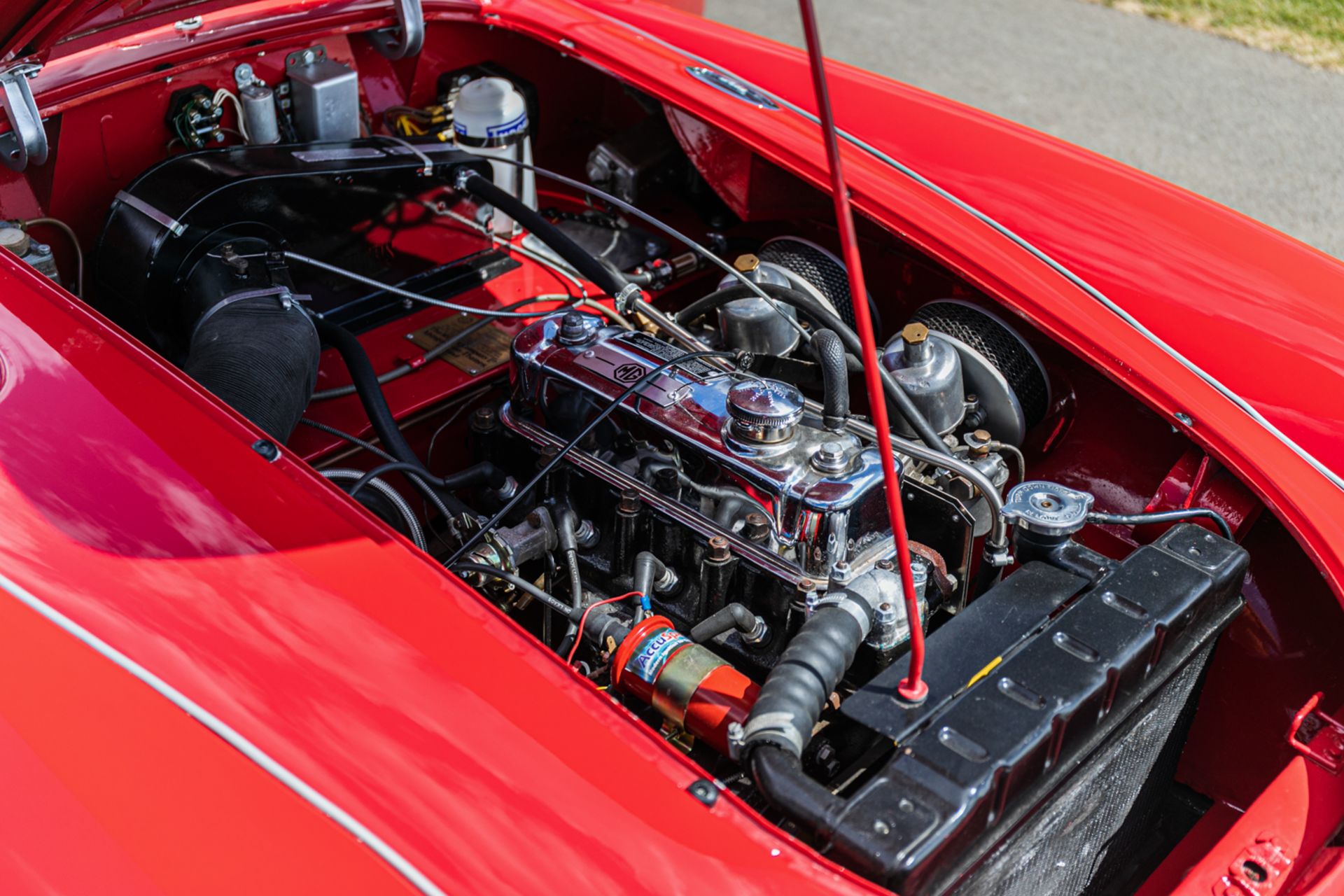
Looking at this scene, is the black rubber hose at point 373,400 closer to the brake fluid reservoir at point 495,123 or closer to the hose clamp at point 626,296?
the hose clamp at point 626,296

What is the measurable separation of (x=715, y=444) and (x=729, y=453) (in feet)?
0.08

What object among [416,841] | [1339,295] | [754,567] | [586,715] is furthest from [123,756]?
[1339,295]

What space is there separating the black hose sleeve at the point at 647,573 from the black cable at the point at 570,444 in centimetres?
→ 16

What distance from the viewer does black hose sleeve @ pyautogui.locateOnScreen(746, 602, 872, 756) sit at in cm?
120

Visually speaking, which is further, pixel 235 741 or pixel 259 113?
pixel 259 113

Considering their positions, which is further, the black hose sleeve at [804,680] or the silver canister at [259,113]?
the silver canister at [259,113]

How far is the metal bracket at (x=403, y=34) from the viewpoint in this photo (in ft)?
7.32

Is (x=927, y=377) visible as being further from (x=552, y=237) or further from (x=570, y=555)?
(x=552, y=237)

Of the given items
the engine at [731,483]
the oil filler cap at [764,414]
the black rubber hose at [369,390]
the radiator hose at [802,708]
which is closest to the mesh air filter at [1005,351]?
the engine at [731,483]

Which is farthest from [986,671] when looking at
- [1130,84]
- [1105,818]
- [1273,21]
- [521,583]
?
[1273,21]

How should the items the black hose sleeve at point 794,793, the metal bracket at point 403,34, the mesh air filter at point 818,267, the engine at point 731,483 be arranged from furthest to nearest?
the metal bracket at point 403,34 → the mesh air filter at point 818,267 → the engine at point 731,483 → the black hose sleeve at point 794,793

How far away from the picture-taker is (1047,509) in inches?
58.4

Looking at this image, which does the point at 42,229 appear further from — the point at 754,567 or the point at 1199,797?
the point at 1199,797

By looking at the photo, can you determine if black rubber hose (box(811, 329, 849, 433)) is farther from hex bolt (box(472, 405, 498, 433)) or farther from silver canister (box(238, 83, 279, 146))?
silver canister (box(238, 83, 279, 146))
